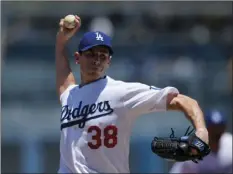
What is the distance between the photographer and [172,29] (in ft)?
44.2

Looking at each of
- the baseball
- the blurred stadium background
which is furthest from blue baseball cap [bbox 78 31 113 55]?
the blurred stadium background

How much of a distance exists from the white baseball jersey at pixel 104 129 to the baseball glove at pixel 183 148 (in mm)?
472

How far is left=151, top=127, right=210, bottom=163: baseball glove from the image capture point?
3.39m

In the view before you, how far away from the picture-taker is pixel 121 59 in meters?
12.4

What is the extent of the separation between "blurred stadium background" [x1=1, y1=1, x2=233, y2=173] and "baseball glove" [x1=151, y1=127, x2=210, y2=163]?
20.3 ft

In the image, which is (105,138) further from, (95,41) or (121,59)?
(121,59)

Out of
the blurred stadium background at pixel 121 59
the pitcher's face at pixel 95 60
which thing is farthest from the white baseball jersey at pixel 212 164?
the blurred stadium background at pixel 121 59

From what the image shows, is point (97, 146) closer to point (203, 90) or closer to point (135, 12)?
point (203, 90)

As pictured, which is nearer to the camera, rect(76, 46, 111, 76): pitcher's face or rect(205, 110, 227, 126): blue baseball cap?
rect(76, 46, 111, 76): pitcher's face

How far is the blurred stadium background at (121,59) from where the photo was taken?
10.9 metres

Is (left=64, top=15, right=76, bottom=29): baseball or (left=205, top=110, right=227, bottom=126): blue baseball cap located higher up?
(left=64, top=15, right=76, bottom=29): baseball

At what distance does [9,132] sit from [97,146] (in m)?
7.36

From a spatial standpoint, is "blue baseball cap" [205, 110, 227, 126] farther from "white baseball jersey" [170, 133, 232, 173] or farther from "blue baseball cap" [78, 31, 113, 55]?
"blue baseball cap" [78, 31, 113, 55]

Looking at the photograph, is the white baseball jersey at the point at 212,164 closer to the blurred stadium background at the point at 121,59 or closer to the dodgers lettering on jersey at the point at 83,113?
the dodgers lettering on jersey at the point at 83,113
